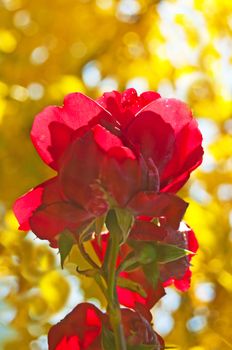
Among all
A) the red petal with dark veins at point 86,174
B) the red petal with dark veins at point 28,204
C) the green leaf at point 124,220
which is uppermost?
the red petal with dark veins at point 86,174

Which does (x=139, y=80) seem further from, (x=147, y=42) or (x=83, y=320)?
(x=83, y=320)

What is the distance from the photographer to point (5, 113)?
0.74 metres

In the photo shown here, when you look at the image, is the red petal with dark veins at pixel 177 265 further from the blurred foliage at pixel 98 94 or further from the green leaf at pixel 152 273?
the blurred foliage at pixel 98 94

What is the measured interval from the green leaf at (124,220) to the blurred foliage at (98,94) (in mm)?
321

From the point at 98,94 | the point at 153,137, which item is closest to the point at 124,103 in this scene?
the point at 153,137

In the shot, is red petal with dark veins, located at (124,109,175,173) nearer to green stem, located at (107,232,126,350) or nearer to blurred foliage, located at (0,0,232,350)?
green stem, located at (107,232,126,350)

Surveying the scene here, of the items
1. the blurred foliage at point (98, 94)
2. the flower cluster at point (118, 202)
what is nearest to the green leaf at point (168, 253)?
the flower cluster at point (118, 202)

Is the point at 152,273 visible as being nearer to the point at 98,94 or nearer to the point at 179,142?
the point at 179,142

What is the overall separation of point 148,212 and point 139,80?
557mm

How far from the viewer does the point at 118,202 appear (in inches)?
12.0

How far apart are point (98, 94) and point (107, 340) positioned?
0.51m

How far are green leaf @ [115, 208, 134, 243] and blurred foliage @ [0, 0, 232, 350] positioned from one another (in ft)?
1.05

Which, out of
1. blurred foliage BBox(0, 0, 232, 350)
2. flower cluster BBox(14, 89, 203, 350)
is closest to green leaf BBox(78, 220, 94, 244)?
flower cluster BBox(14, 89, 203, 350)

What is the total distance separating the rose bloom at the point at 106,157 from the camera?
305mm
